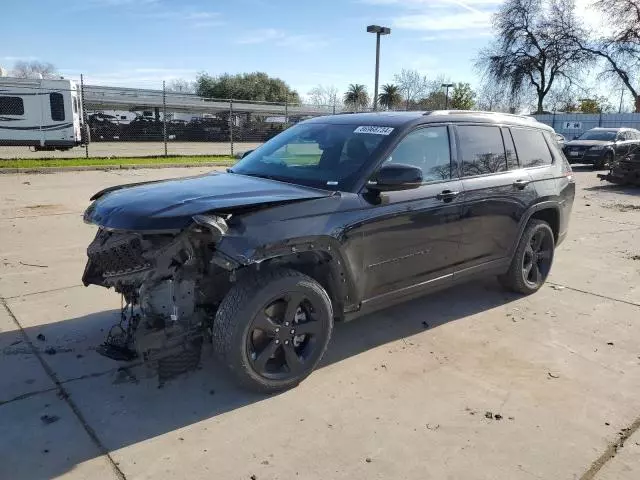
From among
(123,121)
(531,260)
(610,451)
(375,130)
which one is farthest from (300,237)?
(123,121)

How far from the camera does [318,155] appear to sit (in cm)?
436

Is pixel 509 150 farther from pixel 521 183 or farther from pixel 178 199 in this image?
pixel 178 199

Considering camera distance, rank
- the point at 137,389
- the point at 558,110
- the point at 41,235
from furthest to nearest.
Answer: the point at 558,110, the point at 41,235, the point at 137,389

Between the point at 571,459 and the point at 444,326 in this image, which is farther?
the point at 444,326

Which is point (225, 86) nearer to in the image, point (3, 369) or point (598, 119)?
point (598, 119)

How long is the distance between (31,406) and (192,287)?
3.99 feet

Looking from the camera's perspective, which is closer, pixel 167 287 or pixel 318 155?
pixel 167 287

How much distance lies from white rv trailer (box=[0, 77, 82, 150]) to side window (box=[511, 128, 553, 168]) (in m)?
21.5

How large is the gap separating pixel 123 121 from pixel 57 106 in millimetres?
12318

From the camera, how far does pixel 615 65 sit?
4275 centimetres

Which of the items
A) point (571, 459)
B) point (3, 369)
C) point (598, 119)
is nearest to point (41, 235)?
point (3, 369)

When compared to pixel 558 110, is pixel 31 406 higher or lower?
lower

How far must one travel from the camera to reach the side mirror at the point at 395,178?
12.4ft

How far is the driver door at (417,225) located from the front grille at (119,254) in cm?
154
